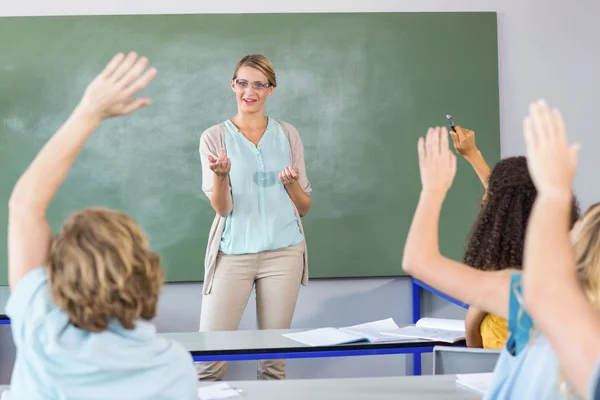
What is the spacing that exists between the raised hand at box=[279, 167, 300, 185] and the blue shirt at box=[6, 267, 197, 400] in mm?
1850

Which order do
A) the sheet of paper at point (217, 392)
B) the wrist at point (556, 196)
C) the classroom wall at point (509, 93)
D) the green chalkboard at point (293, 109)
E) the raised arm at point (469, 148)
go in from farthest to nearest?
the classroom wall at point (509, 93)
the green chalkboard at point (293, 109)
the raised arm at point (469, 148)
the sheet of paper at point (217, 392)
the wrist at point (556, 196)

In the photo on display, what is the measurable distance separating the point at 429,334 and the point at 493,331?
0.48 meters

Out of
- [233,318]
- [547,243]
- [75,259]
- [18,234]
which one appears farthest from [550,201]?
[233,318]

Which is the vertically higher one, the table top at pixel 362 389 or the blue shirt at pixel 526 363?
the blue shirt at pixel 526 363

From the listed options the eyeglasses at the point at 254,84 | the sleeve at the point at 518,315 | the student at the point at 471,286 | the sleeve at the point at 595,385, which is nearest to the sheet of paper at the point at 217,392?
the student at the point at 471,286

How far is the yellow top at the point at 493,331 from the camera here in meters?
2.26

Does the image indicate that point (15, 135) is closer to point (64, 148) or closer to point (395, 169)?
point (395, 169)

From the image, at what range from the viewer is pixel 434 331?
2.80 metres

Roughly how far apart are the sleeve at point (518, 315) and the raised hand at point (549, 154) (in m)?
0.36

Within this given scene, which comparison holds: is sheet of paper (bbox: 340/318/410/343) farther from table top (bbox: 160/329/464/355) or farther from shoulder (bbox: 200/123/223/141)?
shoulder (bbox: 200/123/223/141)

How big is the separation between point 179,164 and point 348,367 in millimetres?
1572

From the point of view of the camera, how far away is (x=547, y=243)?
1024mm

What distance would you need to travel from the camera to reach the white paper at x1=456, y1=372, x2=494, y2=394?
1.99 metres

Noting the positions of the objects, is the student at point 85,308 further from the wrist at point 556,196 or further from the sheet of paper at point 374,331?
the sheet of paper at point 374,331
